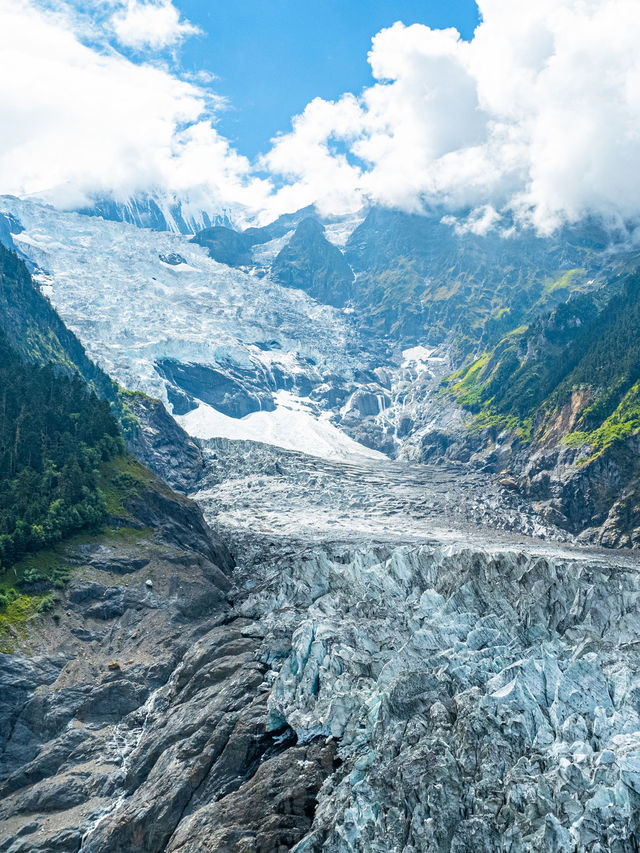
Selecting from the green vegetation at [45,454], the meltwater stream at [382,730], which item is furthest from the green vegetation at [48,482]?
the meltwater stream at [382,730]

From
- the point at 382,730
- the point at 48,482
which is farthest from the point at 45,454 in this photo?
the point at 382,730

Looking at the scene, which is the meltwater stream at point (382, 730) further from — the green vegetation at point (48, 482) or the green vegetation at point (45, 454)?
the green vegetation at point (45, 454)

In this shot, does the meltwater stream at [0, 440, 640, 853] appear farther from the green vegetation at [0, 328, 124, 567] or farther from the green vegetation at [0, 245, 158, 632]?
the green vegetation at [0, 328, 124, 567]

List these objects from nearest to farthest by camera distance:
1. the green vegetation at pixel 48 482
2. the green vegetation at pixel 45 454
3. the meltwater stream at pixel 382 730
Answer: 1. the meltwater stream at pixel 382 730
2. the green vegetation at pixel 48 482
3. the green vegetation at pixel 45 454

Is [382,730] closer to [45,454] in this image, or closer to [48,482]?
[48,482]

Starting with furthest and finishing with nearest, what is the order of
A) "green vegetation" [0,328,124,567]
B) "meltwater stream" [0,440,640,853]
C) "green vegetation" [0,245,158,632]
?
1. "green vegetation" [0,328,124,567]
2. "green vegetation" [0,245,158,632]
3. "meltwater stream" [0,440,640,853]

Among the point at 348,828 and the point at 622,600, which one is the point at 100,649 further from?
the point at 622,600

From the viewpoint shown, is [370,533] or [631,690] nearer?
[631,690]

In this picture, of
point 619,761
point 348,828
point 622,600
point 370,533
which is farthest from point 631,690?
point 370,533

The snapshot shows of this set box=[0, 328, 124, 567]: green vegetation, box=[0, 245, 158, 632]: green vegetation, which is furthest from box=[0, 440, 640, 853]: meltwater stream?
box=[0, 328, 124, 567]: green vegetation

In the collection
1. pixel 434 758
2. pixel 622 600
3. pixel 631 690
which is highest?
pixel 622 600

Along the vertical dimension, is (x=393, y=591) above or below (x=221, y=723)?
above
